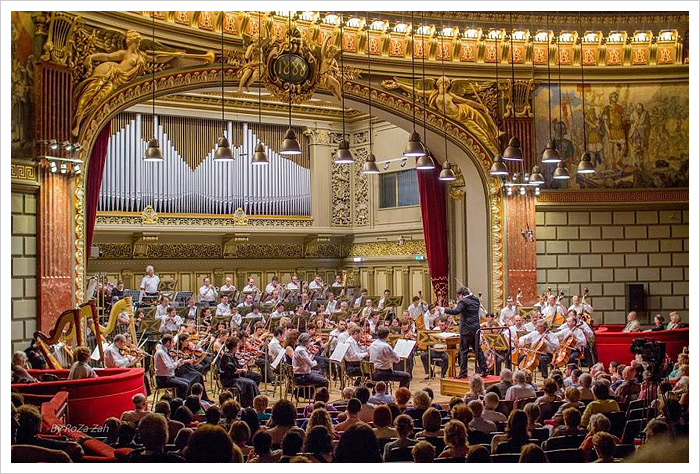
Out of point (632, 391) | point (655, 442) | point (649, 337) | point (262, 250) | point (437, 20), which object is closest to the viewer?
point (655, 442)

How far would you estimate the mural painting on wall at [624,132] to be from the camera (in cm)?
1947

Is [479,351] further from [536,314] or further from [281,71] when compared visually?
[281,71]

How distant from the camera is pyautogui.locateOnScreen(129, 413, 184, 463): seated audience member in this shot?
6465mm

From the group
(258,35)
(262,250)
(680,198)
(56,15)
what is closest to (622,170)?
(680,198)

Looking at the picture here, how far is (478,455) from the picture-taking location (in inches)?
246

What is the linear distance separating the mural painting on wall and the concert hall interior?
5 centimetres

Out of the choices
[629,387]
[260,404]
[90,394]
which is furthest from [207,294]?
[629,387]

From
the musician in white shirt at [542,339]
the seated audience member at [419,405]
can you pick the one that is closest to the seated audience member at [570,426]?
the seated audience member at [419,405]

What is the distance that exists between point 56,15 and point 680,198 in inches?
530

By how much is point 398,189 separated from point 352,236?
7.58ft

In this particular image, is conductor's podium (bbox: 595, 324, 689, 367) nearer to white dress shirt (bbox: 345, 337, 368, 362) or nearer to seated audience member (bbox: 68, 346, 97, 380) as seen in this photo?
white dress shirt (bbox: 345, 337, 368, 362)

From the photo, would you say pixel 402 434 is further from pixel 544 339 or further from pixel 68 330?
pixel 544 339

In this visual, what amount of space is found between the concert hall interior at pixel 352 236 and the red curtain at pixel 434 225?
6cm

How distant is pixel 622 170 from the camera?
19.5m
